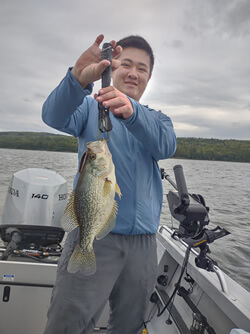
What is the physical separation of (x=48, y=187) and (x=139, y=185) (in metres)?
2.18

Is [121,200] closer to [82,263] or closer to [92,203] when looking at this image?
[92,203]

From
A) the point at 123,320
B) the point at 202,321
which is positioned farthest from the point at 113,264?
the point at 202,321

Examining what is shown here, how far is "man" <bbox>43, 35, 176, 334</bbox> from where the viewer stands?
1.90m

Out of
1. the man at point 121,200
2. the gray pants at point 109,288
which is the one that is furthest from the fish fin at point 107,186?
the gray pants at point 109,288

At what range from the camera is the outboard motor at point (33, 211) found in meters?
3.65

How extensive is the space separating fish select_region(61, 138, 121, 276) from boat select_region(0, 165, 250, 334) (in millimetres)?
1008

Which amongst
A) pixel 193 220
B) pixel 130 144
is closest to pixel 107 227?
pixel 130 144

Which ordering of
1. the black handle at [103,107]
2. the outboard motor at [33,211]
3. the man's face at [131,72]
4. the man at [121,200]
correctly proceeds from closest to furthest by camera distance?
the black handle at [103,107] < the man at [121,200] < the man's face at [131,72] < the outboard motor at [33,211]

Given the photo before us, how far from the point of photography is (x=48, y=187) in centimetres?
403

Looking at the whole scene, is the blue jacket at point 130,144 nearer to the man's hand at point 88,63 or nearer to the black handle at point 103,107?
the man's hand at point 88,63

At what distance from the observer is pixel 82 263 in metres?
1.84

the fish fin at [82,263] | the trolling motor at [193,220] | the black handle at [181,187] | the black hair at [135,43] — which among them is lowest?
the fish fin at [82,263]

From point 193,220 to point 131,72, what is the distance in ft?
4.92

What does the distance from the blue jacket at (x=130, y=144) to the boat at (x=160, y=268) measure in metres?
0.48
